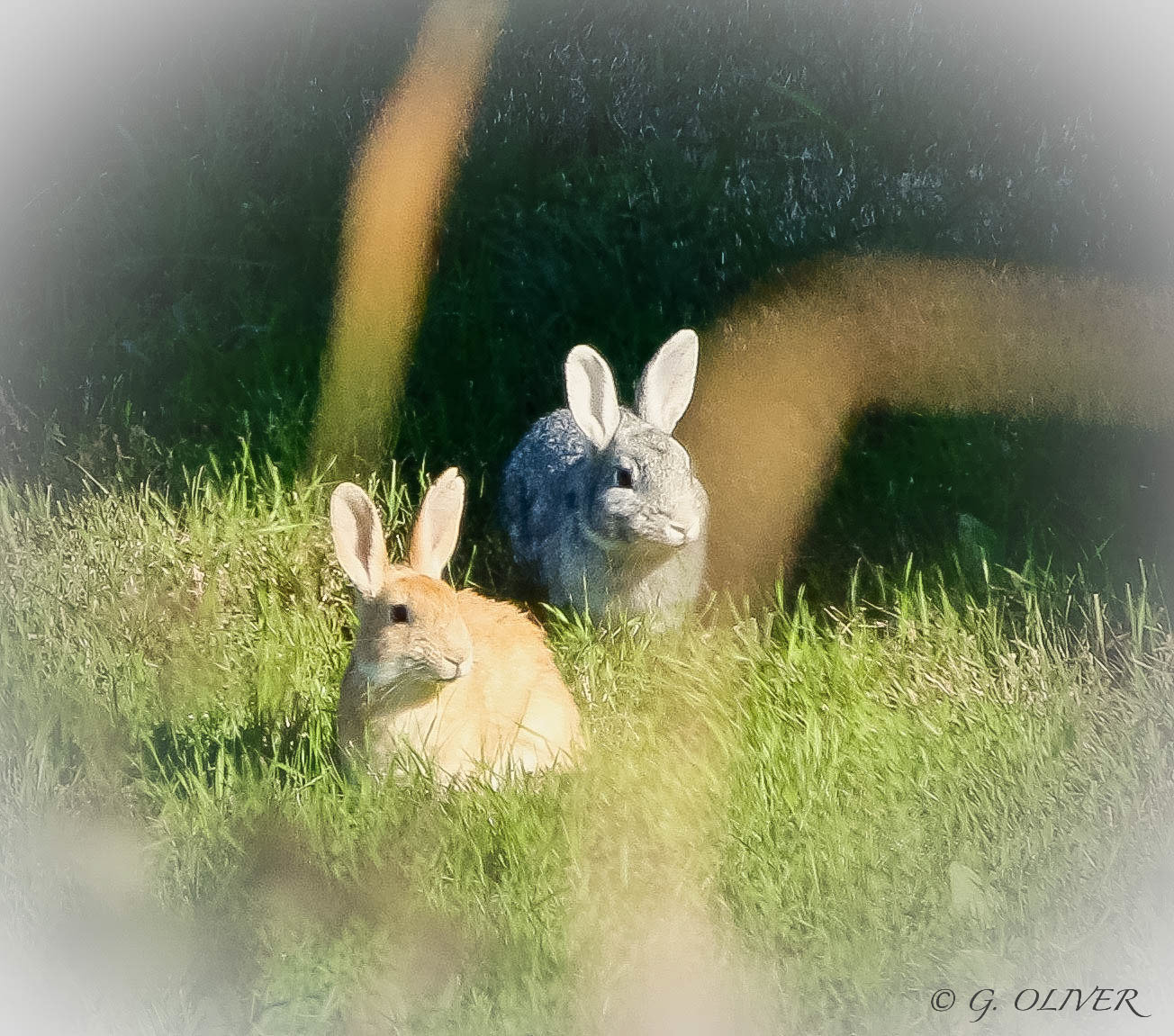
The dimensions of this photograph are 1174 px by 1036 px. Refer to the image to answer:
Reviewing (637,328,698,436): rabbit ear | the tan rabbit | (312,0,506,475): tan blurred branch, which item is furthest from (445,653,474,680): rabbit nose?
(312,0,506,475): tan blurred branch

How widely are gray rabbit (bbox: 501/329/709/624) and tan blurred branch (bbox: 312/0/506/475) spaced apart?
3.72 feet

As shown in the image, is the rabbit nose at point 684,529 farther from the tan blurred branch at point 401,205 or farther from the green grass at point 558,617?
the tan blurred branch at point 401,205

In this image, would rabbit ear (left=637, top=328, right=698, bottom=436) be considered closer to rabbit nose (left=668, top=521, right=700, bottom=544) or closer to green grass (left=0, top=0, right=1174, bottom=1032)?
rabbit nose (left=668, top=521, right=700, bottom=544)

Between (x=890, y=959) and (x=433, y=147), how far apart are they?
163 inches

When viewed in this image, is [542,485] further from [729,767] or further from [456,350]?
[729,767]

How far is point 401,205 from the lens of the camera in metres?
5.98

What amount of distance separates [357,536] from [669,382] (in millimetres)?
1413

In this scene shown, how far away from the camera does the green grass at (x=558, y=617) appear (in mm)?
3221

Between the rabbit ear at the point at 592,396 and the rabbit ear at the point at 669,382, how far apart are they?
0.35 feet

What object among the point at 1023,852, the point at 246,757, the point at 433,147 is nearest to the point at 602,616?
the point at 246,757

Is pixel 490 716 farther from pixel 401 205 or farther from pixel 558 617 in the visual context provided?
pixel 401 205

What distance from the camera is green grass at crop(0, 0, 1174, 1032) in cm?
322

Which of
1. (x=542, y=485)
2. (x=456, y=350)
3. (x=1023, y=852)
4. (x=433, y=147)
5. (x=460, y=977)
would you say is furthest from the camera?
(x=433, y=147)

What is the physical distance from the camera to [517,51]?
6.22 metres
